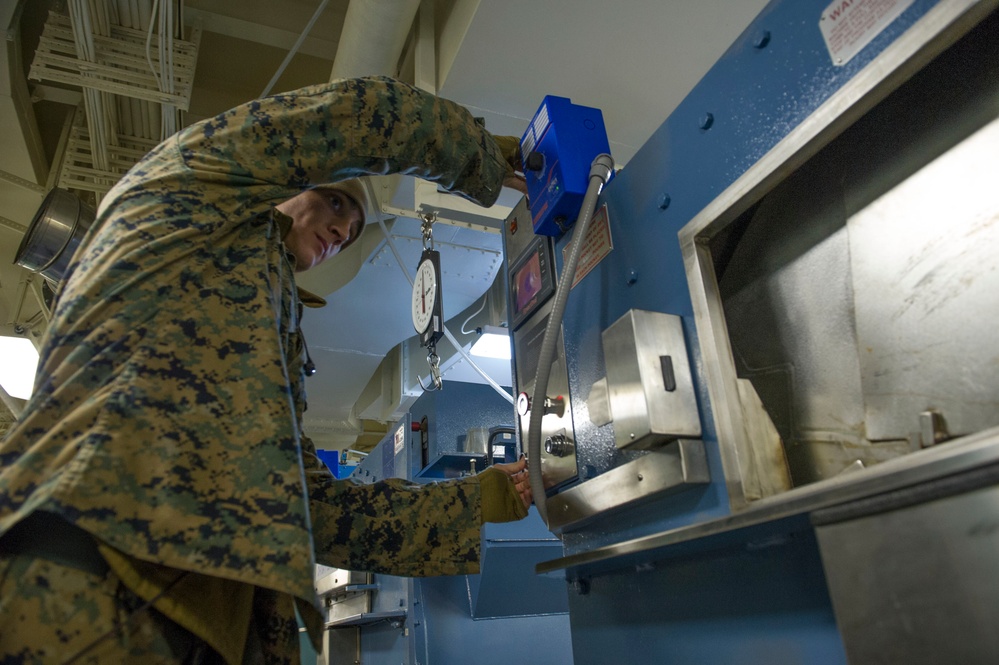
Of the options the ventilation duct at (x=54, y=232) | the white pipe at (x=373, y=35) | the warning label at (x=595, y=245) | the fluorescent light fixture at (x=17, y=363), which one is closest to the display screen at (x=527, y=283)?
the warning label at (x=595, y=245)

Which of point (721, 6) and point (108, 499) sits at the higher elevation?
point (721, 6)

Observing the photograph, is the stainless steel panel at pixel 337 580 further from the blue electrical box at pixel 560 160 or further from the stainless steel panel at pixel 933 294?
the stainless steel panel at pixel 933 294

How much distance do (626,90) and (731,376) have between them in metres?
1.81

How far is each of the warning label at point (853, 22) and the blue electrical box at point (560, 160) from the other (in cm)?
57

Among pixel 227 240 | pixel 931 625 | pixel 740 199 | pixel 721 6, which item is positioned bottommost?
pixel 931 625

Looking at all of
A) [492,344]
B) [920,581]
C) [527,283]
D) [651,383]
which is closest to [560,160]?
[527,283]

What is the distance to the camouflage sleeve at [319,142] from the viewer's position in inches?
44.9

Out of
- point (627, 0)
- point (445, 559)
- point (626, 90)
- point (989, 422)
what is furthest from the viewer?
point (626, 90)

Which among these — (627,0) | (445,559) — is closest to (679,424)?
(445,559)

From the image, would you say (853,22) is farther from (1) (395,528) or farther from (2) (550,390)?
(1) (395,528)

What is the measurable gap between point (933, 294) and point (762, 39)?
1.42 ft

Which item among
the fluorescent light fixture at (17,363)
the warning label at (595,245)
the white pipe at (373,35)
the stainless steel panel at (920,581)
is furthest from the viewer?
the fluorescent light fixture at (17,363)

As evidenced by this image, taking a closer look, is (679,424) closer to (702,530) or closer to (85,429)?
(702,530)

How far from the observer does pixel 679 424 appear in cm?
95
